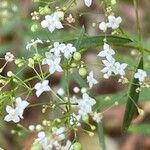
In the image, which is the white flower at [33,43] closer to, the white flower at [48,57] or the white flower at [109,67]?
the white flower at [48,57]

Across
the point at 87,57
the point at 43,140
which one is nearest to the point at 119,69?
the point at 43,140

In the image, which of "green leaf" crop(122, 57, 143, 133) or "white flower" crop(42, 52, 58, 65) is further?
"green leaf" crop(122, 57, 143, 133)

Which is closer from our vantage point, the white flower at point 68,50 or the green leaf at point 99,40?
the white flower at point 68,50

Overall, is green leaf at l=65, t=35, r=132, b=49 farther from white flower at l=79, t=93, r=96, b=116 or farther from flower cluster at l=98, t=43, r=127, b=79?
white flower at l=79, t=93, r=96, b=116

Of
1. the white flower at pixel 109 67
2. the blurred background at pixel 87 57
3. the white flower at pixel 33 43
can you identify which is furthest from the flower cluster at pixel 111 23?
the blurred background at pixel 87 57

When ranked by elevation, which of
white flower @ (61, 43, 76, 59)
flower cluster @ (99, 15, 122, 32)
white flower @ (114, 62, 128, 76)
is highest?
flower cluster @ (99, 15, 122, 32)

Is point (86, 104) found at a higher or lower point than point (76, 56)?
lower

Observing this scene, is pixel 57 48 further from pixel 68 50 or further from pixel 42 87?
pixel 42 87

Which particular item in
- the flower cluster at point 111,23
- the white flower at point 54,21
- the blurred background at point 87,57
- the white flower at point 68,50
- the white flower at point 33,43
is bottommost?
the blurred background at point 87,57

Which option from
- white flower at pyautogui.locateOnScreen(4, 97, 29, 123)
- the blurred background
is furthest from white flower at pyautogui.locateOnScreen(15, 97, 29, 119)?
the blurred background
